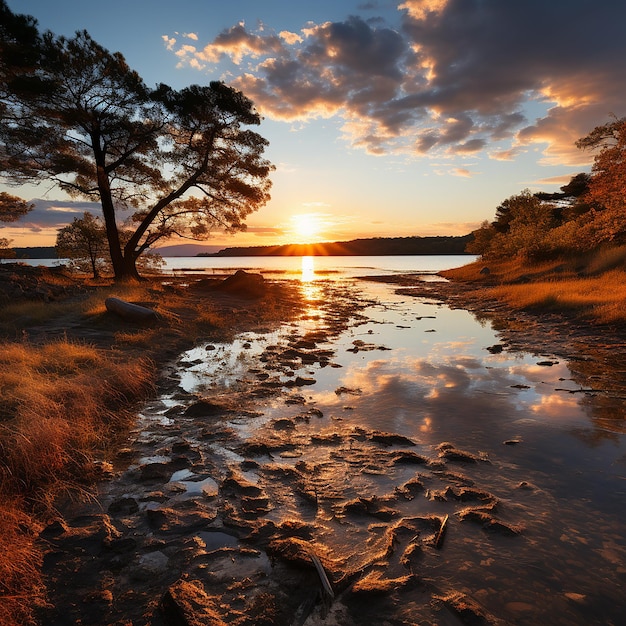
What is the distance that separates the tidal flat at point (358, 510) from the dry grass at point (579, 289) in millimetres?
8397

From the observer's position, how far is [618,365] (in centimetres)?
1013

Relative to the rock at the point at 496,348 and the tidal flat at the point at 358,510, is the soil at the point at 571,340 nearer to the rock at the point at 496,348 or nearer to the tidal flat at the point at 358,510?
the rock at the point at 496,348

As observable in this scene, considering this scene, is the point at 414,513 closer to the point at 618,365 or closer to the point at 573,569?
the point at 573,569

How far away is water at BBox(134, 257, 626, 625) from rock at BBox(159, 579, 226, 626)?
4.10ft

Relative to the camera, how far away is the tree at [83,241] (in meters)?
36.5

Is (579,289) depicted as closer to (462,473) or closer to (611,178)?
(611,178)

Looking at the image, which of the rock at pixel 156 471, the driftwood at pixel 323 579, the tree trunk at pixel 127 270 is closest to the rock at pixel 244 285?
the tree trunk at pixel 127 270

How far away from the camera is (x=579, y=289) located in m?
20.5

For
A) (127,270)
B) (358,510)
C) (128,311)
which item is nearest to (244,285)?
(127,270)

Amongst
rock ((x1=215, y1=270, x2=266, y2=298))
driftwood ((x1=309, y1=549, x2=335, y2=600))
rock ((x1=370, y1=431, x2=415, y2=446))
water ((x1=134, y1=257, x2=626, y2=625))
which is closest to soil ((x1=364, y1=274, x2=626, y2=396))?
water ((x1=134, y1=257, x2=626, y2=625))

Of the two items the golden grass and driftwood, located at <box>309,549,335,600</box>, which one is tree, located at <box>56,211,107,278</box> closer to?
the golden grass

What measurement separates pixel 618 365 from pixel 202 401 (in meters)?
11.0

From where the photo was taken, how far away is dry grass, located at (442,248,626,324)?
52.9ft

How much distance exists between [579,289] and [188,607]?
78.3ft
